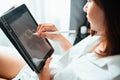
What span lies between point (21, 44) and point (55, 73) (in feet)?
0.85

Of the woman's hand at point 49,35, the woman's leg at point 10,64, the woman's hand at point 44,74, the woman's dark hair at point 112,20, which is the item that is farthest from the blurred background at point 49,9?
the woman's dark hair at point 112,20

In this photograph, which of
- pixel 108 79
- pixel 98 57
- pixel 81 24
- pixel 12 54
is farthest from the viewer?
pixel 81 24

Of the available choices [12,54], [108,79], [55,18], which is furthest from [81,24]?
[108,79]

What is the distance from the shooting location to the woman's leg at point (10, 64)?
134 cm

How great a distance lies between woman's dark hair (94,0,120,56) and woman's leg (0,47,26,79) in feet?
2.29

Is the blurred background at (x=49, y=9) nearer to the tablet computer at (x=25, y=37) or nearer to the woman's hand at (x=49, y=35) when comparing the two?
the woman's hand at (x=49, y=35)

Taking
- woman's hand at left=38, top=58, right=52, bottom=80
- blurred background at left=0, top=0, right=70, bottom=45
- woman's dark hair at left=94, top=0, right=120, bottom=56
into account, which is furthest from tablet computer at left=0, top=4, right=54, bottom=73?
blurred background at left=0, top=0, right=70, bottom=45

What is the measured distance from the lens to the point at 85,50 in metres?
0.99

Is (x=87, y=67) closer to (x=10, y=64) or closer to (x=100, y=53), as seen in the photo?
(x=100, y=53)

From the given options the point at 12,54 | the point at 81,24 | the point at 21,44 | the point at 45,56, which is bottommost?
the point at 81,24

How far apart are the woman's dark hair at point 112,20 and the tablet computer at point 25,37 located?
290 millimetres

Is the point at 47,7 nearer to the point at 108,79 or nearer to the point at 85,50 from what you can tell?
the point at 85,50

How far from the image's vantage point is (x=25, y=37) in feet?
2.75

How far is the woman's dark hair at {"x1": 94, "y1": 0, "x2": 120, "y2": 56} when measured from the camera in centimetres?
71
